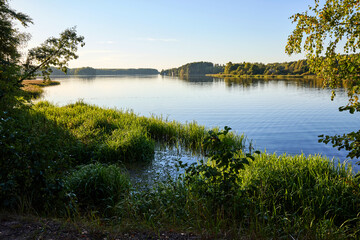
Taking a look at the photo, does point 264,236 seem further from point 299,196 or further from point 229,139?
point 229,139

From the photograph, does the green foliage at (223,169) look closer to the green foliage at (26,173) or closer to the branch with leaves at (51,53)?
the green foliage at (26,173)

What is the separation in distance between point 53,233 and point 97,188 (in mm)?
2821

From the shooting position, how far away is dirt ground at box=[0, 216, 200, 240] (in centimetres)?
427

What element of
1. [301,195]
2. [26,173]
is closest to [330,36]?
[301,195]

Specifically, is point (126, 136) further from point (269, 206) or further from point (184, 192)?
point (269, 206)

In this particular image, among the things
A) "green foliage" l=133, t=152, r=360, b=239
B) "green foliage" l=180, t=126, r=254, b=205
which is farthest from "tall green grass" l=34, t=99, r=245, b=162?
"green foliage" l=180, t=126, r=254, b=205

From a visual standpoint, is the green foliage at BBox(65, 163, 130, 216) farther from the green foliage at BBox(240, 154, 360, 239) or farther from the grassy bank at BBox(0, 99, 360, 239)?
the green foliage at BBox(240, 154, 360, 239)

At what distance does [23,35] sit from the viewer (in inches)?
755

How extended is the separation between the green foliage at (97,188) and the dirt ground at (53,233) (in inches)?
77.4

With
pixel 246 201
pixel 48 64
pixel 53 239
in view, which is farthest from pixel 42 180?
pixel 48 64

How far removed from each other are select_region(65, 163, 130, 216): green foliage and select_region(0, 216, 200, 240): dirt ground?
6.45 ft

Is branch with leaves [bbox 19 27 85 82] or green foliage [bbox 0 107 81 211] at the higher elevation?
branch with leaves [bbox 19 27 85 82]

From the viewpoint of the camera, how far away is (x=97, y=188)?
721 cm

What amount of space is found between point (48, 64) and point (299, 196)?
31.7 ft
